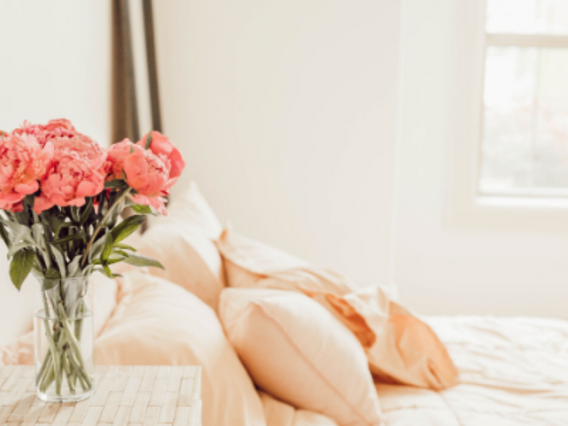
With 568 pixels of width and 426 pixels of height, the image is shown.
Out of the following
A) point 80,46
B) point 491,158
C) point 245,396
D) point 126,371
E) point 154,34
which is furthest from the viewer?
point 491,158

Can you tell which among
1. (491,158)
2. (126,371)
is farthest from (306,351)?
(491,158)

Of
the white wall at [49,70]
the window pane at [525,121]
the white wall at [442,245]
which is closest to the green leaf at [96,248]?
the white wall at [49,70]

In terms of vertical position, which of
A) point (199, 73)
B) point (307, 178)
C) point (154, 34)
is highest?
point (154, 34)

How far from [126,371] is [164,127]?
6.33 ft

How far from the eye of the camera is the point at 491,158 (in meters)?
3.54

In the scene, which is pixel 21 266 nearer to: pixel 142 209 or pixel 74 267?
pixel 74 267

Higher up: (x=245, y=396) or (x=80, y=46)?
(x=80, y=46)

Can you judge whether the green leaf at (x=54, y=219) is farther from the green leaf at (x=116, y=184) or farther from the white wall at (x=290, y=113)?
the white wall at (x=290, y=113)

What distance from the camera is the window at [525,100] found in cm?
337

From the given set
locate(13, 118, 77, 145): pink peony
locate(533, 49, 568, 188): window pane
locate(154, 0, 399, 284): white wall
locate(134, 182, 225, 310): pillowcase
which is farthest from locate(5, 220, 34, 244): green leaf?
locate(533, 49, 568, 188): window pane

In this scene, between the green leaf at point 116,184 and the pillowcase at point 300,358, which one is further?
the pillowcase at point 300,358

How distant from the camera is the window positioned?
132 inches

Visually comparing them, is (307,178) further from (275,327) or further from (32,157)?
(32,157)

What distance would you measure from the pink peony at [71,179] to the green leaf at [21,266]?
3.2 inches
